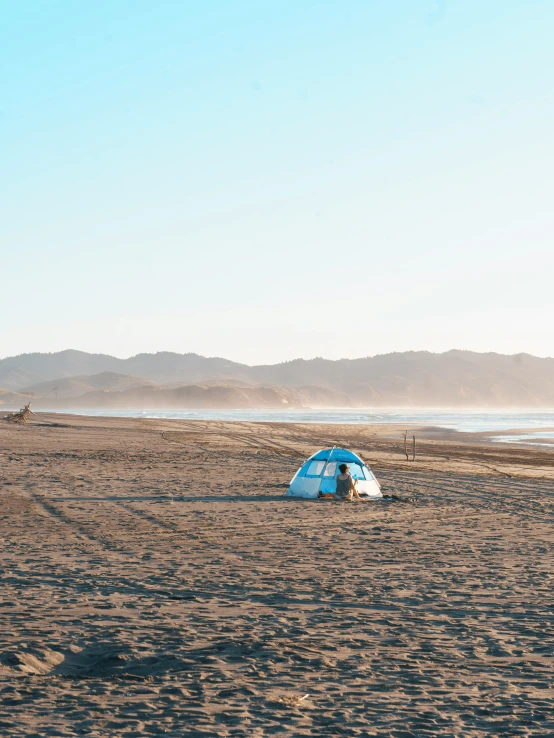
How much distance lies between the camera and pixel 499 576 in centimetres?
1053

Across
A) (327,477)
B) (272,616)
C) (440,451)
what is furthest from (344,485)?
(440,451)

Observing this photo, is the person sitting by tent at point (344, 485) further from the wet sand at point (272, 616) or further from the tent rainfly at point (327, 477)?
the wet sand at point (272, 616)

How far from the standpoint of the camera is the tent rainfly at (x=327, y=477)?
1955 cm

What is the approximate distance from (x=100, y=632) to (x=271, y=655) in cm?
167

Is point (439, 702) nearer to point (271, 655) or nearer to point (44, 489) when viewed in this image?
point (271, 655)

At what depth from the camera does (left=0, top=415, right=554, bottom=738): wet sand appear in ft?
18.9

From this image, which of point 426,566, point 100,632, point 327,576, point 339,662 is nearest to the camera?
point 339,662

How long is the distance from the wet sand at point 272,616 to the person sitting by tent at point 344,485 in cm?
82

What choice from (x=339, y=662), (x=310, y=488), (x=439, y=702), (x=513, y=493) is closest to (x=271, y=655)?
(x=339, y=662)

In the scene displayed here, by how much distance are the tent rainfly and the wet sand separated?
0.93 m

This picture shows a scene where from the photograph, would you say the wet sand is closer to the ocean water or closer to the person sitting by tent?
the person sitting by tent

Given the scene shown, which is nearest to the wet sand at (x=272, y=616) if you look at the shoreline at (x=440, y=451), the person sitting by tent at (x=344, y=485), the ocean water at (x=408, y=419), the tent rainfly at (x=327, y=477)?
Answer: the person sitting by tent at (x=344, y=485)

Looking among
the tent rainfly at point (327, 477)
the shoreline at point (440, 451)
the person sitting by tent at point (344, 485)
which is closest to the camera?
the person sitting by tent at point (344, 485)

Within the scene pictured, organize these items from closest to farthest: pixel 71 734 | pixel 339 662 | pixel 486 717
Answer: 1. pixel 71 734
2. pixel 486 717
3. pixel 339 662
